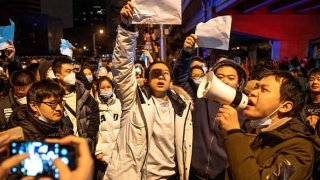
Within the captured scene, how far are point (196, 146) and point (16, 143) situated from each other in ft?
7.16

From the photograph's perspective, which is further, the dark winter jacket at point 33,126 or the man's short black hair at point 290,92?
the dark winter jacket at point 33,126

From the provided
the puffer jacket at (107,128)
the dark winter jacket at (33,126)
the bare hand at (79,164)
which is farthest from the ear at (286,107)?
the puffer jacket at (107,128)

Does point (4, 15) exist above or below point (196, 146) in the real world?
above

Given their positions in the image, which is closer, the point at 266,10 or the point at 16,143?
the point at 16,143

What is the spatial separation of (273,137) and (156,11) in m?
1.69

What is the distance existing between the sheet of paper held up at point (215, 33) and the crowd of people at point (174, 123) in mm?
116

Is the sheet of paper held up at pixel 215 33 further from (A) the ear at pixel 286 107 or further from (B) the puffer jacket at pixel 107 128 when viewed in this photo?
(B) the puffer jacket at pixel 107 128

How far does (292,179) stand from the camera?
191 centimetres

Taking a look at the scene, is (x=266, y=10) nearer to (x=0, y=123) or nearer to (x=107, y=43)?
(x=0, y=123)

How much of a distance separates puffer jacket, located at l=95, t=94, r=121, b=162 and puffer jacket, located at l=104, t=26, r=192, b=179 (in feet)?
5.25

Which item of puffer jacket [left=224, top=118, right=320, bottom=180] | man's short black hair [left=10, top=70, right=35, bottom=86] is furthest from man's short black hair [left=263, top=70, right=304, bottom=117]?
man's short black hair [left=10, top=70, right=35, bottom=86]

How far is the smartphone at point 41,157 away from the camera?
1.19 m

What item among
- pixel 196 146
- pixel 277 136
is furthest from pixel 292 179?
pixel 196 146

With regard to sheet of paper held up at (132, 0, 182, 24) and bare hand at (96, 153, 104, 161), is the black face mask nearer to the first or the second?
sheet of paper held up at (132, 0, 182, 24)
